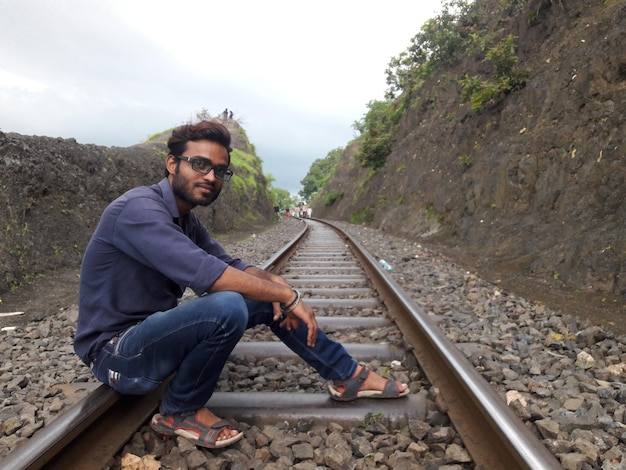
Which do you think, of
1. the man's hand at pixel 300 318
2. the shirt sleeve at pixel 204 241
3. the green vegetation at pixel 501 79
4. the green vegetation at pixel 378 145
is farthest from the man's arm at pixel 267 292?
the green vegetation at pixel 378 145

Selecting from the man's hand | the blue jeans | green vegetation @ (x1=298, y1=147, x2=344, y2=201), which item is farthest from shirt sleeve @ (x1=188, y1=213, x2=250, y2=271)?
green vegetation @ (x1=298, y1=147, x2=344, y2=201)

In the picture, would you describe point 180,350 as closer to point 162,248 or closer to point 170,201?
point 162,248

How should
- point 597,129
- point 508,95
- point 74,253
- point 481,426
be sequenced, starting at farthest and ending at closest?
point 508,95 < point 74,253 < point 597,129 < point 481,426

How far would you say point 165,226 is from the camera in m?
1.91

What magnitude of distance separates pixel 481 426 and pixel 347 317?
1.93 metres

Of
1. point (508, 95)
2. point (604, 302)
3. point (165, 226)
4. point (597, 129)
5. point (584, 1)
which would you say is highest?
point (584, 1)

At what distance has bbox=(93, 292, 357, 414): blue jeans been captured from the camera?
6.36 feet

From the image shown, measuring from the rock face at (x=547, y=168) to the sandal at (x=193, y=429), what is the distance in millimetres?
3745

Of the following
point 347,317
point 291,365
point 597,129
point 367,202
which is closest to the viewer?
point 291,365

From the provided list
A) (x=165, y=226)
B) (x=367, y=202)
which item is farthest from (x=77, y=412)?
(x=367, y=202)

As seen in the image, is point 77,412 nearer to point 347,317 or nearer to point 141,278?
point 141,278

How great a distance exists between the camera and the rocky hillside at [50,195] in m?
5.84

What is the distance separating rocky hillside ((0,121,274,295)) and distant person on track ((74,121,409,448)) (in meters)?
3.93

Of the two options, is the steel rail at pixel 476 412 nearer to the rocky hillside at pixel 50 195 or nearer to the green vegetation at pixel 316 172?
the rocky hillside at pixel 50 195
